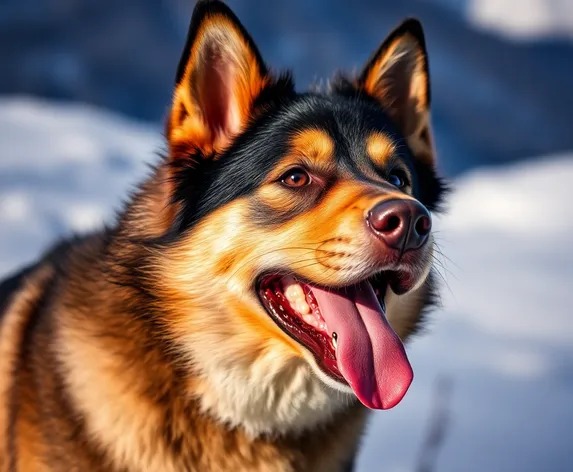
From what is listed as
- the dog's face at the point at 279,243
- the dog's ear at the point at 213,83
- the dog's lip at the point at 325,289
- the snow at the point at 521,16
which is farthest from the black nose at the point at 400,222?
the snow at the point at 521,16

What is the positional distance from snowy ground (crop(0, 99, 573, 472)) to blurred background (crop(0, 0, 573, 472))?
1 centimetres

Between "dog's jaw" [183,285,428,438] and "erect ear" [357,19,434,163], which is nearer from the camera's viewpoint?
"dog's jaw" [183,285,428,438]

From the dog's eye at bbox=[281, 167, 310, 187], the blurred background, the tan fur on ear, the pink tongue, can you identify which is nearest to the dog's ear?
the tan fur on ear

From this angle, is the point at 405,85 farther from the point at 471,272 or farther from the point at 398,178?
the point at 471,272

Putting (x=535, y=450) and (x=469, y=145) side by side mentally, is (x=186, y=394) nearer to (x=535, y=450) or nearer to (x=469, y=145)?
(x=535, y=450)

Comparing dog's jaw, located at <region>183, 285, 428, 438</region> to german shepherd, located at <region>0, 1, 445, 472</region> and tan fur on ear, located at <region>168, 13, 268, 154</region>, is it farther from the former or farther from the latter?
tan fur on ear, located at <region>168, 13, 268, 154</region>

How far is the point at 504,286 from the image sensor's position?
5.46 metres

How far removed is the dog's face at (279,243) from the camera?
6.43 ft

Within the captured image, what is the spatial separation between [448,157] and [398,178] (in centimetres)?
629

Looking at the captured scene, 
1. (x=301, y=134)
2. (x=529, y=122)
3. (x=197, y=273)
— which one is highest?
(x=301, y=134)

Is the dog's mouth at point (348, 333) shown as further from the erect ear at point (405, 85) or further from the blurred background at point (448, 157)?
the erect ear at point (405, 85)

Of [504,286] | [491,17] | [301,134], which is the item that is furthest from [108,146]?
[491,17]

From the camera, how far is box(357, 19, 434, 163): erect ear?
248 centimetres

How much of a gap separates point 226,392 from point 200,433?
0.15m
